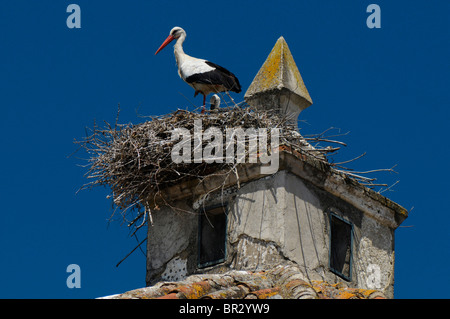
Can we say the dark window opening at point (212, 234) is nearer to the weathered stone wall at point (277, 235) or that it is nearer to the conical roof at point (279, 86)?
the weathered stone wall at point (277, 235)

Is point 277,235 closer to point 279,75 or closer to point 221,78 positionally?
point 279,75

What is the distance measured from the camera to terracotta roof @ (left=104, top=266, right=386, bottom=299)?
942cm

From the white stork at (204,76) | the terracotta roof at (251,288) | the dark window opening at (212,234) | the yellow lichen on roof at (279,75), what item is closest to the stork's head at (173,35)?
the white stork at (204,76)

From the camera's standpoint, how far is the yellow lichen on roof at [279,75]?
39.7ft

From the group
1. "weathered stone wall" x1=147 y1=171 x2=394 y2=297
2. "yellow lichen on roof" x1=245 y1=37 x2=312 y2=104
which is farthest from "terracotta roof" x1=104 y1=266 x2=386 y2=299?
"yellow lichen on roof" x1=245 y1=37 x2=312 y2=104

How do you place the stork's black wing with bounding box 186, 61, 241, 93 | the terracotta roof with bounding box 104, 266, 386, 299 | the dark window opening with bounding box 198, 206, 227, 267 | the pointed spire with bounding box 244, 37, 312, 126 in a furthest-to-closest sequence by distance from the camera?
the stork's black wing with bounding box 186, 61, 241, 93 → the pointed spire with bounding box 244, 37, 312, 126 → the dark window opening with bounding box 198, 206, 227, 267 → the terracotta roof with bounding box 104, 266, 386, 299

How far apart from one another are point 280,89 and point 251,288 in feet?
9.41

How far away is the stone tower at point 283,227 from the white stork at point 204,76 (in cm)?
109

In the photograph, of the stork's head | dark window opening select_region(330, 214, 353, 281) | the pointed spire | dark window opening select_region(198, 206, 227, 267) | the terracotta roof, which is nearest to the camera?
the terracotta roof

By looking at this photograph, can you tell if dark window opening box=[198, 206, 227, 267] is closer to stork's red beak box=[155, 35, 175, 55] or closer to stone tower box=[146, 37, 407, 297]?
stone tower box=[146, 37, 407, 297]

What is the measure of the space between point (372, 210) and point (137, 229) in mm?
2257

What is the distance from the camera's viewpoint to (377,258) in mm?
11477
